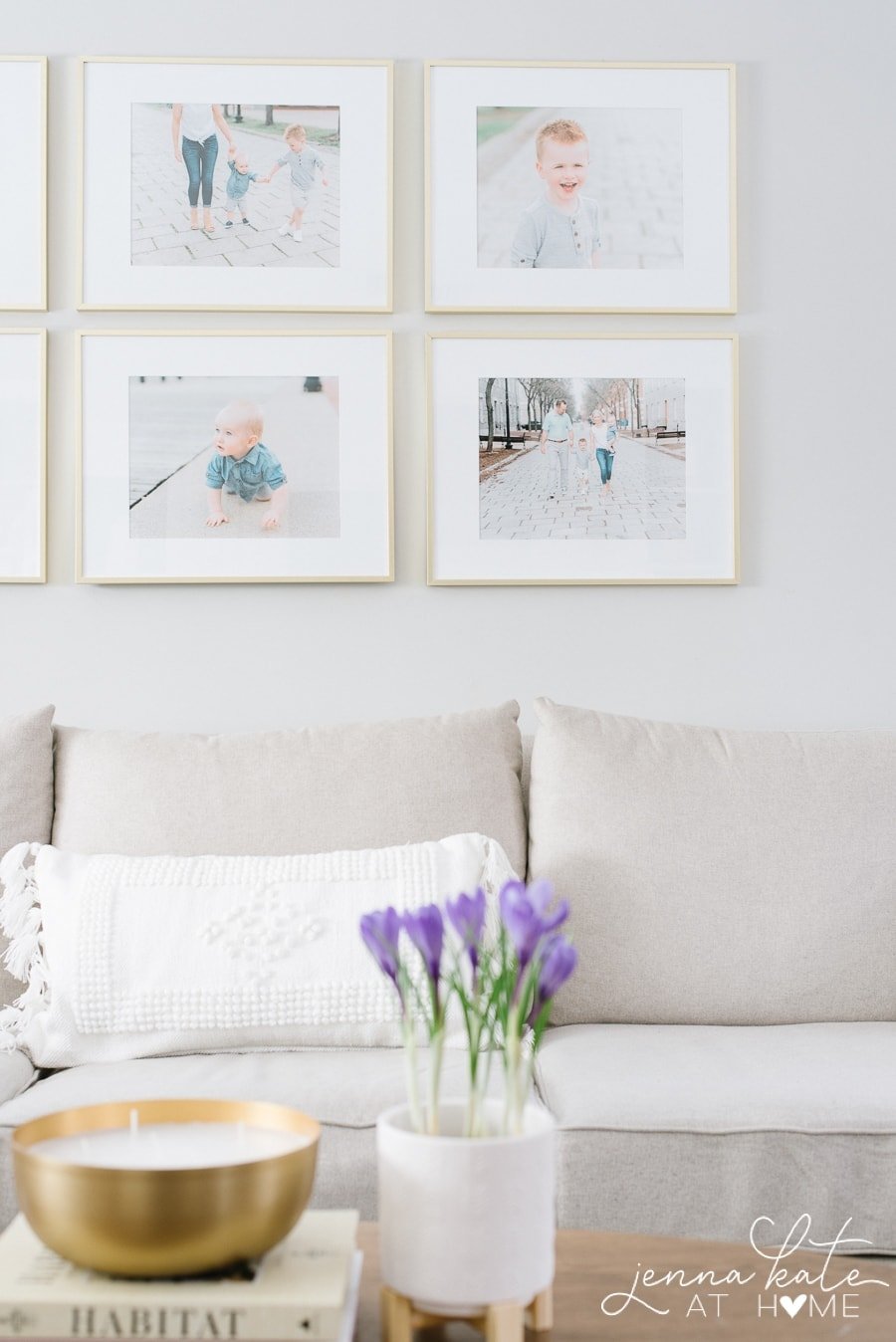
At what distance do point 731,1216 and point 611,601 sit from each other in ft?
4.03

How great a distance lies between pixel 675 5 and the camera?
2.36 metres

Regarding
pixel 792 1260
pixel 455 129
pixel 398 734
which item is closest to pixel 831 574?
pixel 398 734

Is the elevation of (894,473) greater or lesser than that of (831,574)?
greater

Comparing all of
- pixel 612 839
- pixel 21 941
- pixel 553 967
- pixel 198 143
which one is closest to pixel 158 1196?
pixel 553 967

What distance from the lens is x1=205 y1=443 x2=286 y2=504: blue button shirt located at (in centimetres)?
229

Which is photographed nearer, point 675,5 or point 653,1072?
point 653,1072

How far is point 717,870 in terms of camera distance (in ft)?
6.20

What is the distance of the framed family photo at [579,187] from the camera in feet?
7.64

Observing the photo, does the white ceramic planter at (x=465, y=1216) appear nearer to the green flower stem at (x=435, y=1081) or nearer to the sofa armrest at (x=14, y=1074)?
the green flower stem at (x=435, y=1081)

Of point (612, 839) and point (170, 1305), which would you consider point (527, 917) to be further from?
point (612, 839)

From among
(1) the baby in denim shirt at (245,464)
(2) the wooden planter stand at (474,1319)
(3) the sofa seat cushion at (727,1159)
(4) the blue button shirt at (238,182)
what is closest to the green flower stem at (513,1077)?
(2) the wooden planter stand at (474,1319)

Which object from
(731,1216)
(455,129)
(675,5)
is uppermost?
(675,5)

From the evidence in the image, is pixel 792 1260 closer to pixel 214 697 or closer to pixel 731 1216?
pixel 731 1216

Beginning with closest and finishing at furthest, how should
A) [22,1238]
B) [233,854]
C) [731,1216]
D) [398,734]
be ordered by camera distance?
[22,1238]
[731,1216]
[233,854]
[398,734]
